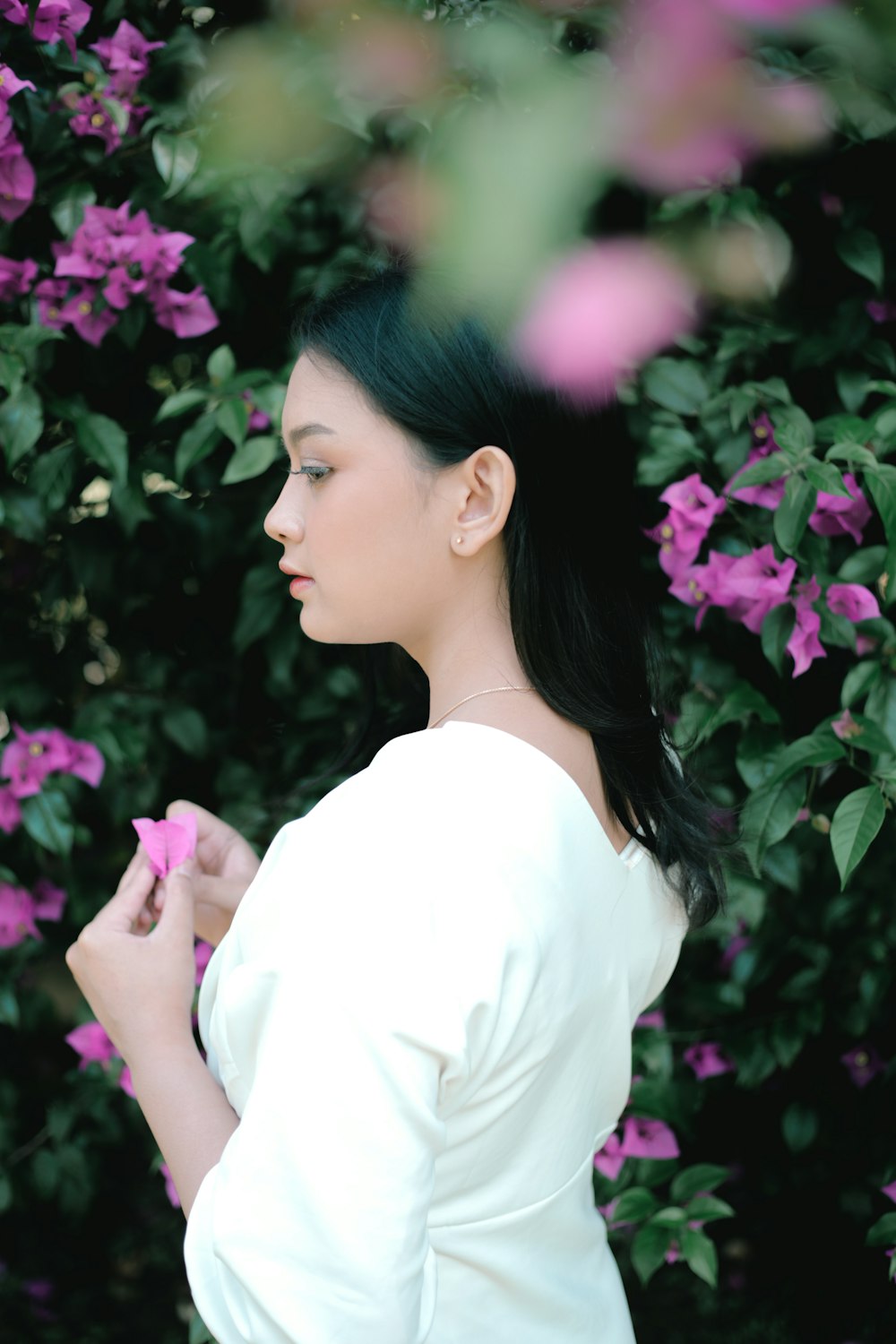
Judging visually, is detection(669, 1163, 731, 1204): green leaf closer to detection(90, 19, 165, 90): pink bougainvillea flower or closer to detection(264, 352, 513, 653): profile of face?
detection(264, 352, 513, 653): profile of face

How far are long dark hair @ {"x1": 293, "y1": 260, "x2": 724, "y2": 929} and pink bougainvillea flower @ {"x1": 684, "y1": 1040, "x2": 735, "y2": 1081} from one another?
2.09 feet

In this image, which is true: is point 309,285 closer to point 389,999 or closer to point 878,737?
point 878,737

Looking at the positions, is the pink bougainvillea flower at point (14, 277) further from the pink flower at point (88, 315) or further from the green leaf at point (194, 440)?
the green leaf at point (194, 440)

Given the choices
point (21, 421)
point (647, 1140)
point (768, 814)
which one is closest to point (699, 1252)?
point (647, 1140)

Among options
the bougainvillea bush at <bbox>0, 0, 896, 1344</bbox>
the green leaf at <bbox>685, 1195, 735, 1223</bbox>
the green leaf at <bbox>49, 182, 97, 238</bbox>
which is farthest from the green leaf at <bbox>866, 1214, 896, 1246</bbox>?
the green leaf at <bbox>49, 182, 97, 238</bbox>

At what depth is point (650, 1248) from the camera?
1.47 meters

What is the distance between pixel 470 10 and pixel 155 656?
96 centimetres

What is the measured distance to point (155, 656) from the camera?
6.12 feet

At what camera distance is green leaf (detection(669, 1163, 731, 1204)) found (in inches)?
59.3

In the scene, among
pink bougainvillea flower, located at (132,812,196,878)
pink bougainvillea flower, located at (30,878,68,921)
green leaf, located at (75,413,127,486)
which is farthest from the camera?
pink bougainvillea flower, located at (30,878,68,921)

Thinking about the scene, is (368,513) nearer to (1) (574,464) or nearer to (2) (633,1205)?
(1) (574,464)

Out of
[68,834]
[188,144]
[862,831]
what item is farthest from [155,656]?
[862,831]

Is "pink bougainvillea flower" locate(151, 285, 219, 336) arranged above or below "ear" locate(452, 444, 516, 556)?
below

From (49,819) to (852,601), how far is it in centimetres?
98
